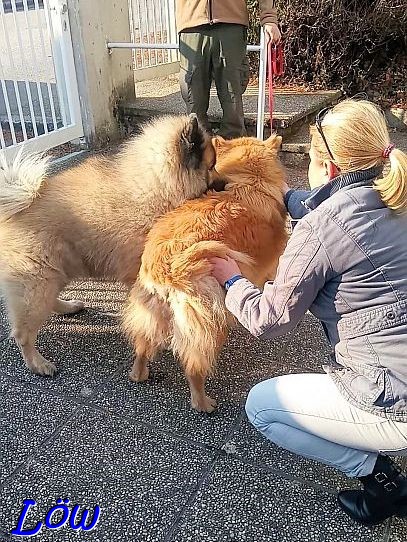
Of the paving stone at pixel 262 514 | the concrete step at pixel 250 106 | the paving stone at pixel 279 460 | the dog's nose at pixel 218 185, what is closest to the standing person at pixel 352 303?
the paving stone at pixel 262 514

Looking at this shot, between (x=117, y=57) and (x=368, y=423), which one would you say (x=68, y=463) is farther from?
(x=117, y=57)

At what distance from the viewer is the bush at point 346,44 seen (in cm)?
695

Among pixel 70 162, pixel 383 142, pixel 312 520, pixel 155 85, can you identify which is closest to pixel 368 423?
pixel 312 520

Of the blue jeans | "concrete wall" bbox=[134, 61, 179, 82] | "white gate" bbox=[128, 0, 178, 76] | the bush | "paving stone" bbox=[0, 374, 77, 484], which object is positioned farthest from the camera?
"concrete wall" bbox=[134, 61, 179, 82]

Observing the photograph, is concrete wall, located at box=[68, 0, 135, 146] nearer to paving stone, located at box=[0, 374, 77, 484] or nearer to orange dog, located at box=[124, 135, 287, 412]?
orange dog, located at box=[124, 135, 287, 412]

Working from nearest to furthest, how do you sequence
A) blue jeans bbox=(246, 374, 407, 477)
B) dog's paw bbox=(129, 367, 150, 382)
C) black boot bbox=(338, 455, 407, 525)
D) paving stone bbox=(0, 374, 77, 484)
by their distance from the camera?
blue jeans bbox=(246, 374, 407, 477)
black boot bbox=(338, 455, 407, 525)
paving stone bbox=(0, 374, 77, 484)
dog's paw bbox=(129, 367, 150, 382)

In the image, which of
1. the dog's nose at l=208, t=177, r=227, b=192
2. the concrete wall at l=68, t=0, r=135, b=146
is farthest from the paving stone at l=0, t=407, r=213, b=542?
the concrete wall at l=68, t=0, r=135, b=146

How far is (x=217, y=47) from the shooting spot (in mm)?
4586

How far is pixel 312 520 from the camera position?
2121 mm

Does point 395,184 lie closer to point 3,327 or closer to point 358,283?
point 358,283

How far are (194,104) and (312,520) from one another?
148 inches

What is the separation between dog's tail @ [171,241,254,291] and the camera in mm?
2318

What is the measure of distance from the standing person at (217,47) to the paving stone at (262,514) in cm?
345

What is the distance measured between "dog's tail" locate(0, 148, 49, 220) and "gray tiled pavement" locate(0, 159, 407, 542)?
2.86 feet
